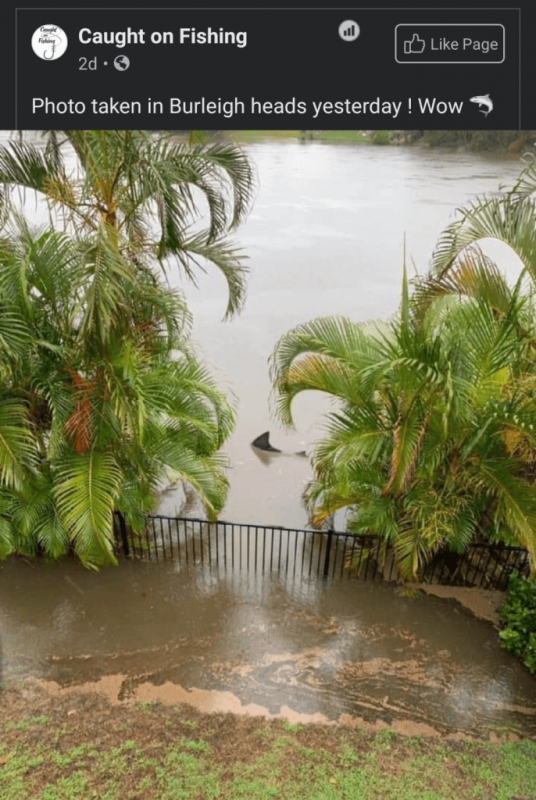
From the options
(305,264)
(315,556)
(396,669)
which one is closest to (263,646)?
(396,669)

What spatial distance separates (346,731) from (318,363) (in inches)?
113

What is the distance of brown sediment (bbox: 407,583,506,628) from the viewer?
5520 millimetres

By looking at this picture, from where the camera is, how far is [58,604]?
18.2 ft

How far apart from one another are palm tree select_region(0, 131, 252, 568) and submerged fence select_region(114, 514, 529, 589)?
581mm

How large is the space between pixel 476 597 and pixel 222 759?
276 centimetres

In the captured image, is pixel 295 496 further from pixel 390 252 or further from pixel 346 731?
pixel 390 252

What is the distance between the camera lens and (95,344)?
461 centimetres

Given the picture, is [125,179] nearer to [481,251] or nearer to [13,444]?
[13,444]
